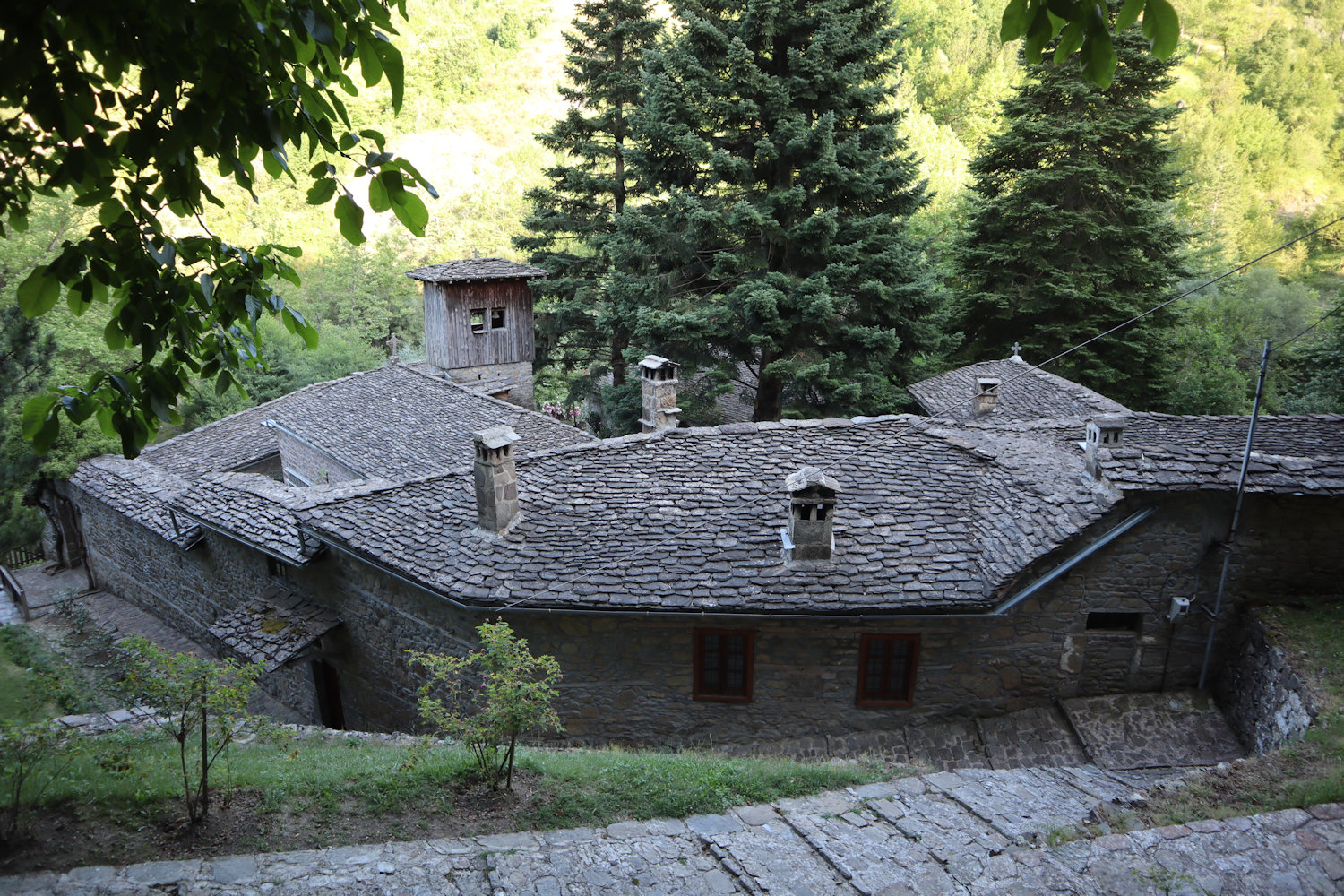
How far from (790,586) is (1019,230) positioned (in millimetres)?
19420

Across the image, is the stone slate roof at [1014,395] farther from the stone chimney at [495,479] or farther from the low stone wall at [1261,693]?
the stone chimney at [495,479]

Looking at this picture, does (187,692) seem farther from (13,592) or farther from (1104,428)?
(13,592)

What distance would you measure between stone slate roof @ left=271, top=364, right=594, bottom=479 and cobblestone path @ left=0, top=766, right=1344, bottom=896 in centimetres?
1163

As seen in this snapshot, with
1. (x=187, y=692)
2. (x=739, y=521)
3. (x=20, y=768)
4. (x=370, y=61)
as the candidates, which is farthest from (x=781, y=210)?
(x=20, y=768)

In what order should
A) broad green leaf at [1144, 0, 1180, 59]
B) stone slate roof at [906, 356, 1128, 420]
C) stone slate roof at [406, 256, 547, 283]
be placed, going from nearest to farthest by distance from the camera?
broad green leaf at [1144, 0, 1180, 59]
stone slate roof at [906, 356, 1128, 420]
stone slate roof at [406, 256, 547, 283]

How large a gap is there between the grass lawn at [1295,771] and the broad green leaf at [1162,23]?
19.7 ft

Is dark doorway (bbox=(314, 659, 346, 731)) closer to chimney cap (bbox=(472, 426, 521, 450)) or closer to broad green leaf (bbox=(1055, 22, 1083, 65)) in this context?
chimney cap (bbox=(472, 426, 521, 450))

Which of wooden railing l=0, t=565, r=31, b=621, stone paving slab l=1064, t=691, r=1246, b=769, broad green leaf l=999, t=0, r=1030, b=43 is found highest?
broad green leaf l=999, t=0, r=1030, b=43

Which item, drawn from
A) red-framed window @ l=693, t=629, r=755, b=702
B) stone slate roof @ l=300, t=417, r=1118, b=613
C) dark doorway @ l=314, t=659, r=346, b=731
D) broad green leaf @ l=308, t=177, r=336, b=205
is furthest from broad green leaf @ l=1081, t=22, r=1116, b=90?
dark doorway @ l=314, t=659, r=346, b=731

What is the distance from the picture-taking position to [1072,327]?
77.0 feet

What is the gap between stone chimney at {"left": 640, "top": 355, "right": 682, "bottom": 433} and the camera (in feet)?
47.6

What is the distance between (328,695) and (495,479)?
16.9 feet

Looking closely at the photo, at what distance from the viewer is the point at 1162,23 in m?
2.71

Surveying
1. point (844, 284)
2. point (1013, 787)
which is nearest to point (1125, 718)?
point (1013, 787)
